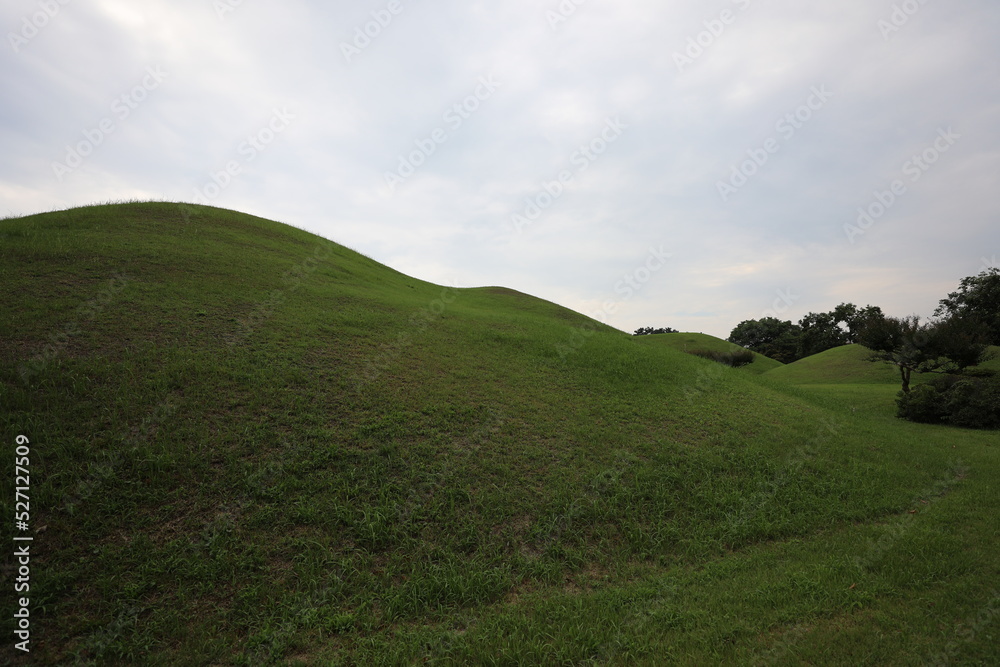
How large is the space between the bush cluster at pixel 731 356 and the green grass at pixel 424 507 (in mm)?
32372

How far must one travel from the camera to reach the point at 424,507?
7.08m

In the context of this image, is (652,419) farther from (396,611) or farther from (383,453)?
(396,611)

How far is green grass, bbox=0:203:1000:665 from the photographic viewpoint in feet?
16.2

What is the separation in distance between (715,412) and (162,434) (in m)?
13.6

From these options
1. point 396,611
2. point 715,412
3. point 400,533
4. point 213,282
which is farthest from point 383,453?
point 213,282

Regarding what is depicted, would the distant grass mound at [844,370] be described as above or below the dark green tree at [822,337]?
below

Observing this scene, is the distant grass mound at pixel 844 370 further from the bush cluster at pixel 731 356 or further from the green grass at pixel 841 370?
the bush cluster at pixel 731 356

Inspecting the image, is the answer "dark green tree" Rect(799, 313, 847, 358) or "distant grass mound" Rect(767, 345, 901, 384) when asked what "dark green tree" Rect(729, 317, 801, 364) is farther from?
"distant grass mound" Rect(767, 345, 901, 384)

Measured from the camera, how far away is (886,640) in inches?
190

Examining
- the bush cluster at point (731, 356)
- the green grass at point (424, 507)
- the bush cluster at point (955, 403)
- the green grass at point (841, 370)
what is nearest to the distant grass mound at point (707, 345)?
the bush cluster at point (731, 356)

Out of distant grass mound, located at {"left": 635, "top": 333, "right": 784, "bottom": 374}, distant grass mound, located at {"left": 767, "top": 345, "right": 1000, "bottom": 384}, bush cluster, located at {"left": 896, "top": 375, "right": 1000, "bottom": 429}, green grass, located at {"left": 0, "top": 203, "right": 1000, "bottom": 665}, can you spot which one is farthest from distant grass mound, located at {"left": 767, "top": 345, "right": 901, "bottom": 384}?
green grass, located at {"left": 0, "top": 203, "right": 1000, "bottom": 665}

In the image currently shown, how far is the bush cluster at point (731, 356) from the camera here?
150 feet

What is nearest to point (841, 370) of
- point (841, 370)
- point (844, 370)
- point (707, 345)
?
point (841, 370)

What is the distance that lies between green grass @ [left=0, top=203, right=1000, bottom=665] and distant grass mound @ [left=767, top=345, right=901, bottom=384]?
24.4 m
